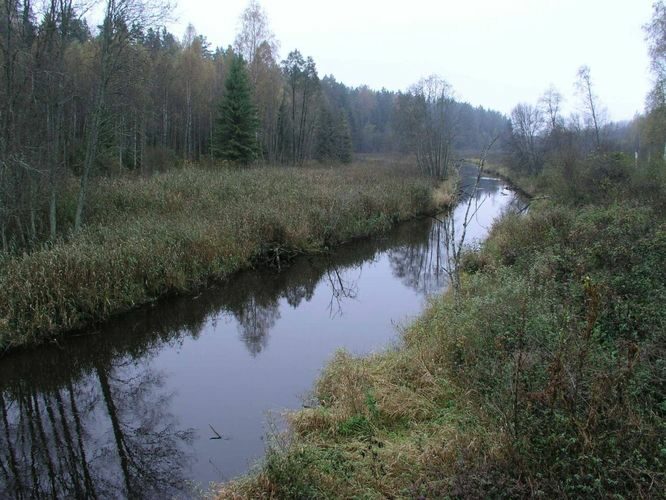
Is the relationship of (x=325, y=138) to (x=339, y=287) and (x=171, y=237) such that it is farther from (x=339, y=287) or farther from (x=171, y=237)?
(x=171, y=237)

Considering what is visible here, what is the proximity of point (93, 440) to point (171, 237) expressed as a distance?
22.2 ft

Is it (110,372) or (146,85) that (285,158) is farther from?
(110,372)

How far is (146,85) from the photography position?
16.3 m

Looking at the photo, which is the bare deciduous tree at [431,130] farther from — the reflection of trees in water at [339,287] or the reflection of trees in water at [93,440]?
the reflection of trees in water at [93,440]

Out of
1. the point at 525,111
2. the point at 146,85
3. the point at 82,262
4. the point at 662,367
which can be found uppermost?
the point at 525,111

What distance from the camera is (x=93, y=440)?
6.25m

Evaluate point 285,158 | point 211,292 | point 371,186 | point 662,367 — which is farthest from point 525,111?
point 662,367

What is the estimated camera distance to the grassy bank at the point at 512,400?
12.5 ft

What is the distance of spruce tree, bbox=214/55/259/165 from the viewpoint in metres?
31.6

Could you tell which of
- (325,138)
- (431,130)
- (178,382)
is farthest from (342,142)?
(178,382)

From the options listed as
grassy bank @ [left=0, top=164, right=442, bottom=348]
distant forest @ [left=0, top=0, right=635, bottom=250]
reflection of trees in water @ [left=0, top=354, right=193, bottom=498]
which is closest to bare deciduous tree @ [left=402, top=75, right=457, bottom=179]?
distant forest @ [left=0, top=0, right=635, bottom=250]

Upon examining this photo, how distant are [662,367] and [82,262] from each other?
9742 mm

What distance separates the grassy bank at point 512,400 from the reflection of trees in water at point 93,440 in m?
1.47

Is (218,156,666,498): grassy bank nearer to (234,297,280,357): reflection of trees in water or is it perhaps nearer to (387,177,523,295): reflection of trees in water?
(234,297,280,357): reflection of trees in water
